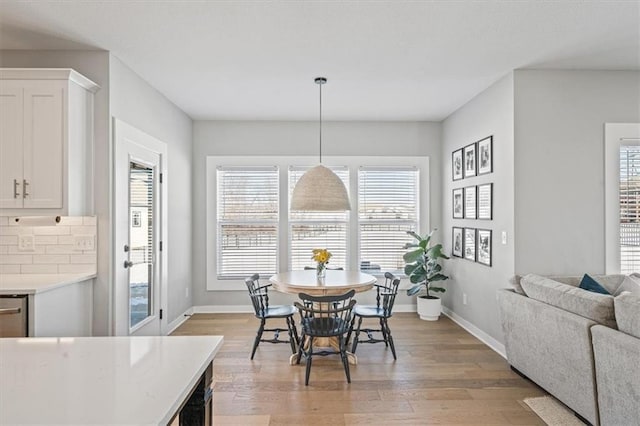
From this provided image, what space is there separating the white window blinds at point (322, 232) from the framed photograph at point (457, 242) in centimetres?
145

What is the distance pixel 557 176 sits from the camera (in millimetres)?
3650

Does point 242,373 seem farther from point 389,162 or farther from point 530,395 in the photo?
point 389,162

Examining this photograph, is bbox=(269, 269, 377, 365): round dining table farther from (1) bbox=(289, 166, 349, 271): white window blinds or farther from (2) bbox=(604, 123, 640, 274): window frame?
(2) bbox=(604, 123, 640, 274): window frame

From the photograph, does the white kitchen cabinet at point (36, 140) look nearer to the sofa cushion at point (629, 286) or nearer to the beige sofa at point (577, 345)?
the beige sofa at point (577, 345)

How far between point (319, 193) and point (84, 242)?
201 cm

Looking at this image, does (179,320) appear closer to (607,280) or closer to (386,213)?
(386,213)

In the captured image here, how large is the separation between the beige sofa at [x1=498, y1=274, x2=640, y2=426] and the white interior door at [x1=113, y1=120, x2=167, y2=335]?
3317mm

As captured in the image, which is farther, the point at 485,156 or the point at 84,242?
the point at 485,156

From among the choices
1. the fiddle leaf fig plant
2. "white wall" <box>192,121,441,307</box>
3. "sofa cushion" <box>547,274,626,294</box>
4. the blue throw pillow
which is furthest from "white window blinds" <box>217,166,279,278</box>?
the blue throw pillow

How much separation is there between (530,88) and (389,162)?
7.32 feet

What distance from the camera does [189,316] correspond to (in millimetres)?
5312

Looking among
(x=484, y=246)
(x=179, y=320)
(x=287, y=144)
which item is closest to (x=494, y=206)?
(x=484, y=246)

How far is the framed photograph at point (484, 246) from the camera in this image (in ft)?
13.5

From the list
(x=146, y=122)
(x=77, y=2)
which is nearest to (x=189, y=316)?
(x=146, y=122)
